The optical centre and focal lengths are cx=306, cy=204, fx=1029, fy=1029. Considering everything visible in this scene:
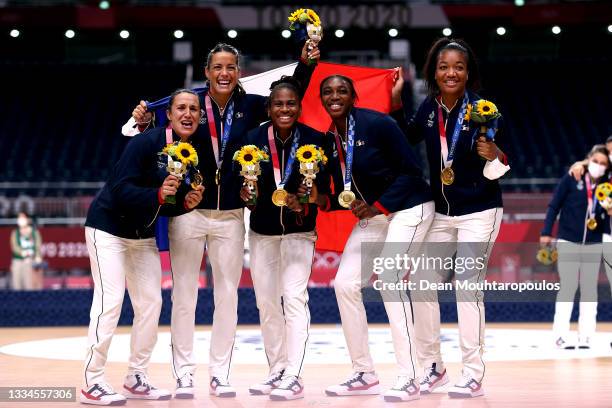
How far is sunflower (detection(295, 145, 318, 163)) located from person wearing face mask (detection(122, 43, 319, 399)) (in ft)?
1.75

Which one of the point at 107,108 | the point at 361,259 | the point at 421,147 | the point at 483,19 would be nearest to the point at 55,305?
the point at 361,259

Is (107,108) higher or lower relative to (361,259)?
higher

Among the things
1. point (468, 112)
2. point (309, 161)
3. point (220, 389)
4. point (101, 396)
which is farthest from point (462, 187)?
point (101, 396)

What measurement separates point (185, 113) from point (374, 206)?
1.27 m

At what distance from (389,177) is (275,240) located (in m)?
Answer: 0.81

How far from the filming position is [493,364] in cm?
794

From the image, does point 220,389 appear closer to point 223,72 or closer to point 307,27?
point 223,72

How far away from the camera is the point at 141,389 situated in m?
6.25

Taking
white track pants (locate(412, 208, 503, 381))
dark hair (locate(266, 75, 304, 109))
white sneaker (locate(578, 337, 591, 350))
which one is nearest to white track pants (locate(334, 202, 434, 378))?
white track pants (locate(412, 208, 503, 381))

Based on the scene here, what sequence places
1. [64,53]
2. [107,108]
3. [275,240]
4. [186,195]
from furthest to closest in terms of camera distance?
1. [64,53]
2. [107,108]
3. [275,240]
4. [186,195]

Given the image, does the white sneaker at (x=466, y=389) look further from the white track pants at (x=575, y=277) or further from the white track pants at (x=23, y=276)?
the white track pants at (x=23, y=276)

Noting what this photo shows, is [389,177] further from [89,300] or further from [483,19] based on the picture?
[483,19]

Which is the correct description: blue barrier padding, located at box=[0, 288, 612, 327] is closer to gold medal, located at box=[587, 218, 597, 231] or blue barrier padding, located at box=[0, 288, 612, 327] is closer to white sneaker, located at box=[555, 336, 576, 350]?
white sneaker, located at box=[555, 336, 576, 350]

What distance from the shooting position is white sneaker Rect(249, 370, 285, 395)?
6.33 m
